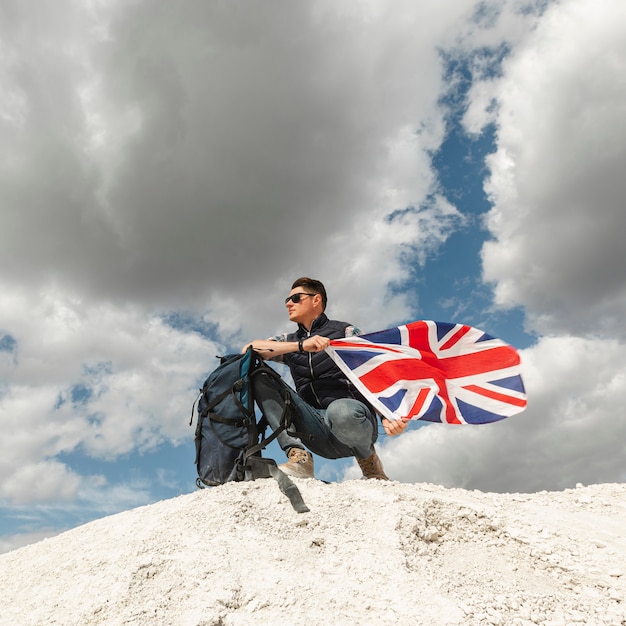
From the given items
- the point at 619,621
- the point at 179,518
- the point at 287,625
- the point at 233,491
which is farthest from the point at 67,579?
the point at 619,621

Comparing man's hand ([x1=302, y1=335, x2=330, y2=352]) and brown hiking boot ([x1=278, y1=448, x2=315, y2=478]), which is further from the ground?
man's hand ([x1=302, y1=335, x2=330, y2=352])

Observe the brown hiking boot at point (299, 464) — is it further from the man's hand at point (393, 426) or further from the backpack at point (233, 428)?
the man's hand at point (393, 426)

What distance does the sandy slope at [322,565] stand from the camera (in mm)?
3383

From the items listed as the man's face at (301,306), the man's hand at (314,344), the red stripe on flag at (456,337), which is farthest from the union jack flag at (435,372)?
the man's face at (301,306)

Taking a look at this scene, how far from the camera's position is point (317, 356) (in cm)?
598

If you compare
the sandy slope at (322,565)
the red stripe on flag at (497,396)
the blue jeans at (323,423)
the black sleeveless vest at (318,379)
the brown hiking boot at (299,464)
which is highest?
the black sleeveless vest at (318,379)

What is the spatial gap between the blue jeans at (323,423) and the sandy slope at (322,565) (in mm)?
407

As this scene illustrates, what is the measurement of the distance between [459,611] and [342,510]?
1364 mm

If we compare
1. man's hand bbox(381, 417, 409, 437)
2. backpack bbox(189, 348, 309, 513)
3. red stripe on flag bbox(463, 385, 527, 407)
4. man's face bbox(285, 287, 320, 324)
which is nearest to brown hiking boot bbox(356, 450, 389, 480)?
man's hand bbox(381, 417, 409, 437)

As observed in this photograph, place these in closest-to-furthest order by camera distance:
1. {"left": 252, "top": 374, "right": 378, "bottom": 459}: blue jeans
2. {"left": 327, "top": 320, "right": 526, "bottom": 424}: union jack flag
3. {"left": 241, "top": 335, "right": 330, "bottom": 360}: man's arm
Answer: {"left": 252, "top": 374, "right": 378, "bottom": 459}: blue jeans < {"left": 241, "top": 335, "right": 330, "bottom": 360}: man's arm < {"left": 327, "top": 320, "right": 526, "bottom": 424}: union jack flag

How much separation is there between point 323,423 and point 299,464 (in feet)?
1.72

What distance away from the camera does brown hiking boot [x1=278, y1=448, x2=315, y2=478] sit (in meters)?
5.12

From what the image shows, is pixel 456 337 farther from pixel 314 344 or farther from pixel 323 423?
pixel 323 423

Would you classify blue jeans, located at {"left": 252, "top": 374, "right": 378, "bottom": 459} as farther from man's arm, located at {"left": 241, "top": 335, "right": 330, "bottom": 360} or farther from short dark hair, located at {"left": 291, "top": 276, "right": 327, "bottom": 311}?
short dark hair, located at {"left": 291, "top": 276, "right": 327, "bottom": 311}
